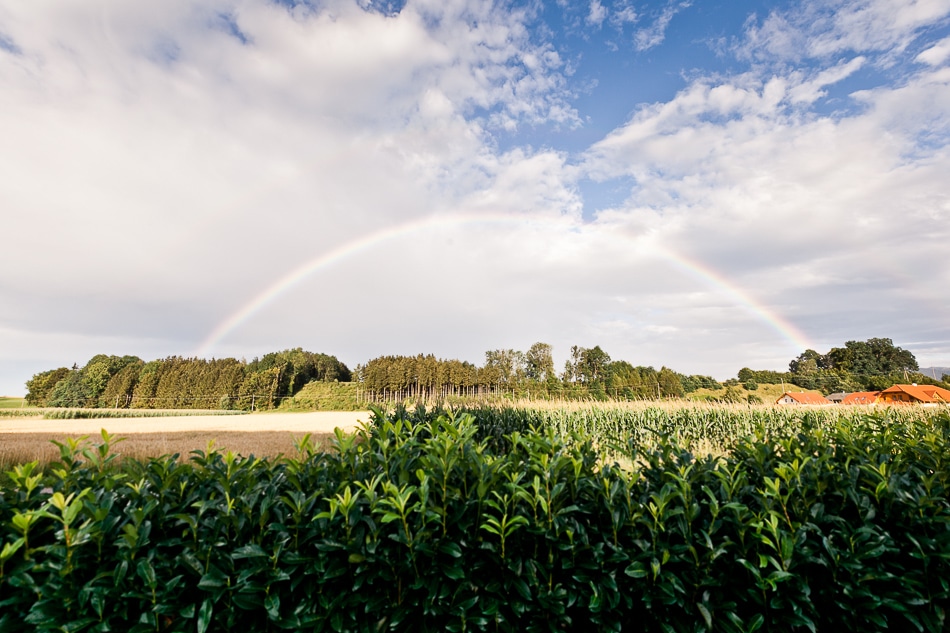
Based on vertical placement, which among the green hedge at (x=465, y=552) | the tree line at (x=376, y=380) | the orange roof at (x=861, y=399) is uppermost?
the tree line at (x=376, y=380)

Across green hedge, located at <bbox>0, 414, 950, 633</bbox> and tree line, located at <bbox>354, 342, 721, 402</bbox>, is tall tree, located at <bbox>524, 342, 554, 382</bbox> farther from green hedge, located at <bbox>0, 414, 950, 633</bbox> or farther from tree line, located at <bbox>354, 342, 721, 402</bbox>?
green hedge, located at <bbox>0, 414, 950, 633</bbox>

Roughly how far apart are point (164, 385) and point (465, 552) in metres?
79.0

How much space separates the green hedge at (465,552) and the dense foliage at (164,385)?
6253 centimetres

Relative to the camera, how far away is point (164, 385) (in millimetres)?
65500

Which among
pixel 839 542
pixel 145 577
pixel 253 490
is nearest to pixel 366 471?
pixel 253 490

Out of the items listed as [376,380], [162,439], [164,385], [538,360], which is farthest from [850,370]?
[164,385]

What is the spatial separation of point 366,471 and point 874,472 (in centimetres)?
255

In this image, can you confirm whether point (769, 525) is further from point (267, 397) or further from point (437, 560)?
point (267, 397)

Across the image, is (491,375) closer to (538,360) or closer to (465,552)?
(538,360)

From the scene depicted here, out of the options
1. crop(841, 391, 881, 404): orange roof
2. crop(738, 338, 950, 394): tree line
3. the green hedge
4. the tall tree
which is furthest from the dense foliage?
crop(738, 338, 950, 394): tree line

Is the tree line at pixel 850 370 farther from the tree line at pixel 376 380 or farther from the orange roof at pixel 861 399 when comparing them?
the orange roof at pixel 861 399

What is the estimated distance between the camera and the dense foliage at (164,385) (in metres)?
61.1

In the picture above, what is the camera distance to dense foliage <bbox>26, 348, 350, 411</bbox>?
2404 inches

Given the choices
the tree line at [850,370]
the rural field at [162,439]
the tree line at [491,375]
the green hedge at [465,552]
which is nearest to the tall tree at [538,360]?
the tree line at [491,375]
